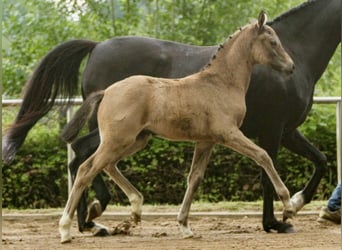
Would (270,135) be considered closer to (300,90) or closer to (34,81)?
(300,90)

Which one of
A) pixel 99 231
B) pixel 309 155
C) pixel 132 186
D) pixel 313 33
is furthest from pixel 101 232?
pixel 313 33

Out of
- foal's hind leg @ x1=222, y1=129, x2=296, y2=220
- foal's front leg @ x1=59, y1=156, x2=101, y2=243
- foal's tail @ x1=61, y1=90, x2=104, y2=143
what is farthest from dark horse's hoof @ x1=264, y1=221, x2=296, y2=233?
foal's tail @ x1=61, y1=90, x2=104, y2=143

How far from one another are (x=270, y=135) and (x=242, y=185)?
9.23ft

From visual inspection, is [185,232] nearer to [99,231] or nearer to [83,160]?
[99,231]

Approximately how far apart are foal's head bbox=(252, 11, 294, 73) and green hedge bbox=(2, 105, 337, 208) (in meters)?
3.18

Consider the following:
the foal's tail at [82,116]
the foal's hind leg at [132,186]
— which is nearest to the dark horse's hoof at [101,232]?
the foal's hind leg at [132,186]

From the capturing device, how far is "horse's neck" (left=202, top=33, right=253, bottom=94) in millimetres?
6438

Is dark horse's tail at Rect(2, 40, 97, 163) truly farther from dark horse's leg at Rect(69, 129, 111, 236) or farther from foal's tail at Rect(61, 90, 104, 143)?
foal's tail at Rect(61, 90, 104, 143)

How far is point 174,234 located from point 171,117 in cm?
140

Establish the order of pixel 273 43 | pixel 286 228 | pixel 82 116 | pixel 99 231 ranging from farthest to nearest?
pixel 286 228
pixel 99 231
pixel 273 43
pixel 82 116

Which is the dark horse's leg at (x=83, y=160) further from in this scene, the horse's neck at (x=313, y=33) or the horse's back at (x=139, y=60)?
the horse's neck at (x=313, y=33)

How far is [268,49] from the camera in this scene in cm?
650

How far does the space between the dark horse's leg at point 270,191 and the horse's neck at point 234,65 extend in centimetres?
65

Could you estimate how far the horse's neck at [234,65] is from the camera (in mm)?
6438
